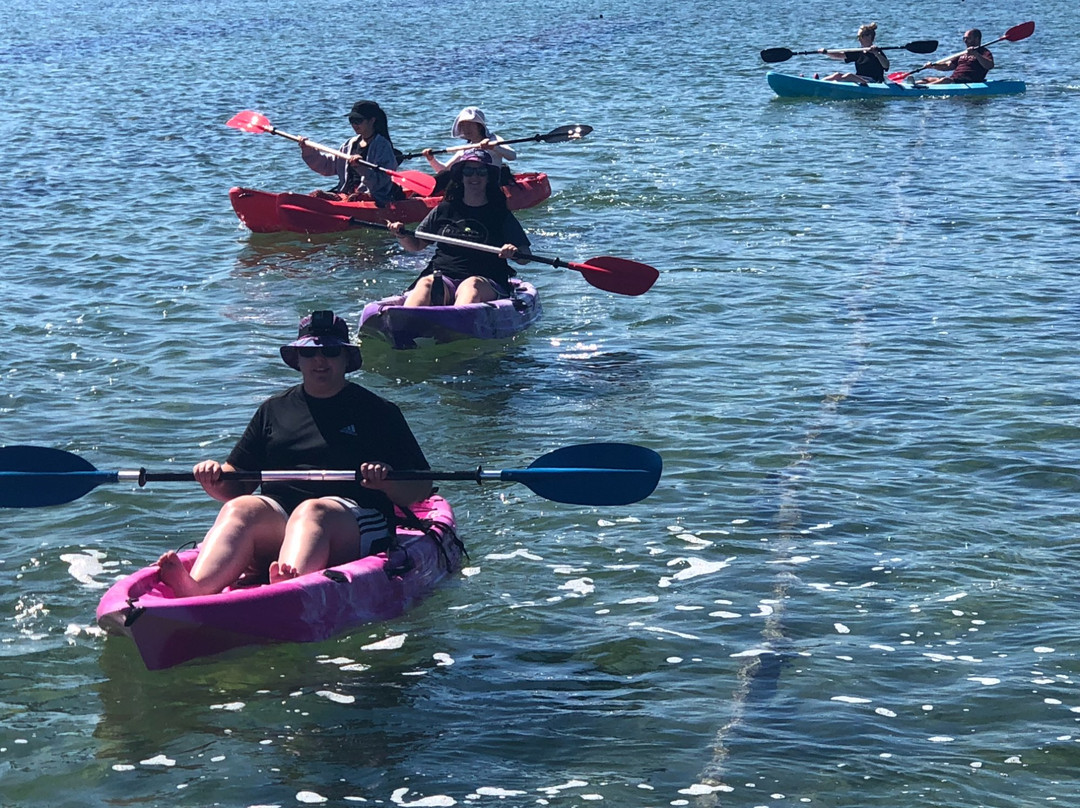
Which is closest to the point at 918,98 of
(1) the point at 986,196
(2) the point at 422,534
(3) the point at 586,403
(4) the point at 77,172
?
(1) the point at 986,196

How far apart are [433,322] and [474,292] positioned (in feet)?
2.03

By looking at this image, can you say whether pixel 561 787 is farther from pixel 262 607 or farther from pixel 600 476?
pixel 600 476

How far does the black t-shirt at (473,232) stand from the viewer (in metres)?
13.3

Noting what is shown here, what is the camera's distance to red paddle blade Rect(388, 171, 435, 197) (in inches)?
677

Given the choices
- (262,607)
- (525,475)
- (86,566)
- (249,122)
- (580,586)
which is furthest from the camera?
(249,122)

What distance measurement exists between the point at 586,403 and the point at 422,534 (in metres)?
3.81

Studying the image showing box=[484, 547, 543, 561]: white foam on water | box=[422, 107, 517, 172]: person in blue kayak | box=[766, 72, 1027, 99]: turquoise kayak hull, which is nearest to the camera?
box=[484, 547, 543, 561]: white foam on water

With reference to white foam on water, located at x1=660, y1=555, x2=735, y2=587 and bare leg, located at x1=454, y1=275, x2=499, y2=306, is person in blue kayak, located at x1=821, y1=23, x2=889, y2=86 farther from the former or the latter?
white foam on water, located at x1=660, y1=555, x2=735, y2=587

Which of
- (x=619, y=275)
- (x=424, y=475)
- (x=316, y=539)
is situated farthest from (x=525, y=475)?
(x=619, y=275)

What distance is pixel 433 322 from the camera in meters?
12.6

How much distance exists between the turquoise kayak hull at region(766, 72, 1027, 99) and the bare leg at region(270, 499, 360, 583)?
22578 mm

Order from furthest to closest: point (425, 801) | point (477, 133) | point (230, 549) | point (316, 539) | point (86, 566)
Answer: point (477, 133)
point (86, 566)
point (316, 539)
point (230, 549)
point (425, 801)

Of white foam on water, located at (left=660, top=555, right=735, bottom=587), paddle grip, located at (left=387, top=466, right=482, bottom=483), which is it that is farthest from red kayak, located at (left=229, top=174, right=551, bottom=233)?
paddle grip, located at (left=387, top=466, right=482, bottom=483)

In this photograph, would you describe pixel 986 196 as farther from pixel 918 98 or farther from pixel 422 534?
pixel 422 534
